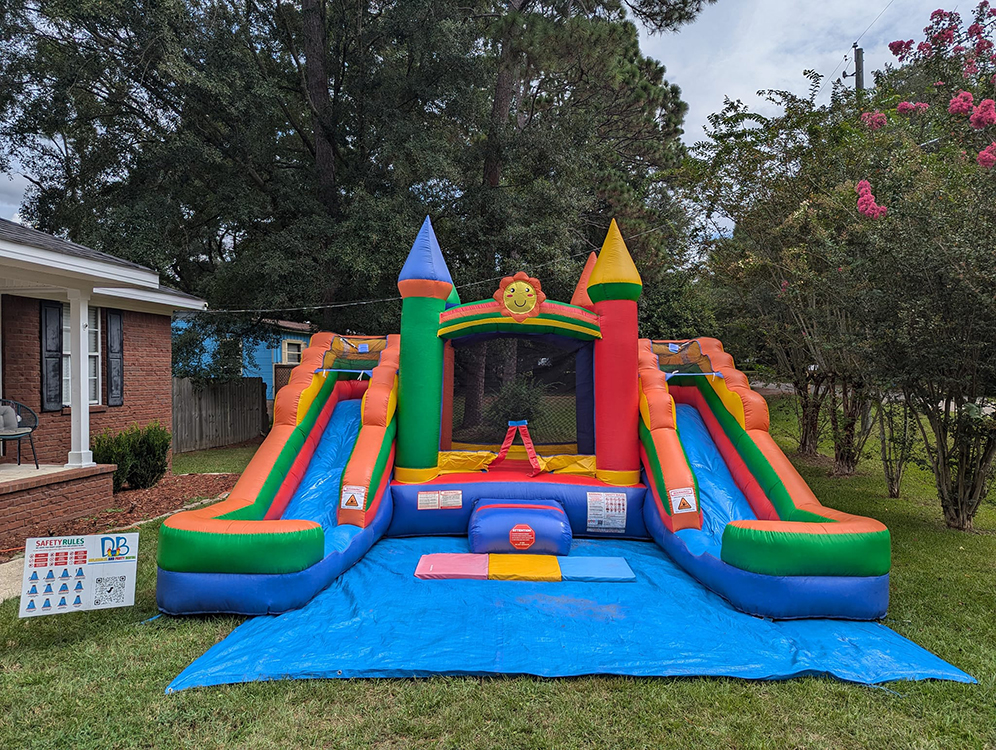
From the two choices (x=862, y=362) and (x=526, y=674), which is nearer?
(x=526, y=674)

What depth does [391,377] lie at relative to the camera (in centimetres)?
577

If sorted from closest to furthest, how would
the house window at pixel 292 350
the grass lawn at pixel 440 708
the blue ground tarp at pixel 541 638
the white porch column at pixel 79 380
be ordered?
the grass lawn at pixel 440 708 → the blue ground tarp at pixel 541 638 → the white porch column at pixel 79 380 → the house window at pixel 292 350

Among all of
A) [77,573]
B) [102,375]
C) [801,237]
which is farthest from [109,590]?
[801,237]

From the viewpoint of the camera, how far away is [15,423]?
6.05 m

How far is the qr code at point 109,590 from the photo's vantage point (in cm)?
329

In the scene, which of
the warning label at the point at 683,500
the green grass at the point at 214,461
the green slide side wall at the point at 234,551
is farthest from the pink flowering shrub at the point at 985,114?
the green grass at the point at 214,461

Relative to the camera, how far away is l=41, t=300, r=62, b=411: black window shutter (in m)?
7.06

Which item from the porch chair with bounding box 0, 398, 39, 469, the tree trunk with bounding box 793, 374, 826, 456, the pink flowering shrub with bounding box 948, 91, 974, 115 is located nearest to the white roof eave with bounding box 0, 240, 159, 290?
the porch chair with bounding box 0, 398, 39, 469

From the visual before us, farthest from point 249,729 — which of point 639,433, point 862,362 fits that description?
point 862,362

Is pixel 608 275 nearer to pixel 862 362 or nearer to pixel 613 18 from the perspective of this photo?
pixel 862 362

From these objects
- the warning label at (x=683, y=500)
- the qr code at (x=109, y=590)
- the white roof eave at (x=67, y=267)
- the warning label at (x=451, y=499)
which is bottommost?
the qr code at (x=109, y=590)

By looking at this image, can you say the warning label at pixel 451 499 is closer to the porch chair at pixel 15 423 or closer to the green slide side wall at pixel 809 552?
the green slide side wall at pixel 809 552

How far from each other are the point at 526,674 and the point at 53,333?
7.35 metres

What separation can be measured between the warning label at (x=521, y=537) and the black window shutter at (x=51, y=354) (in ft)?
20.4
